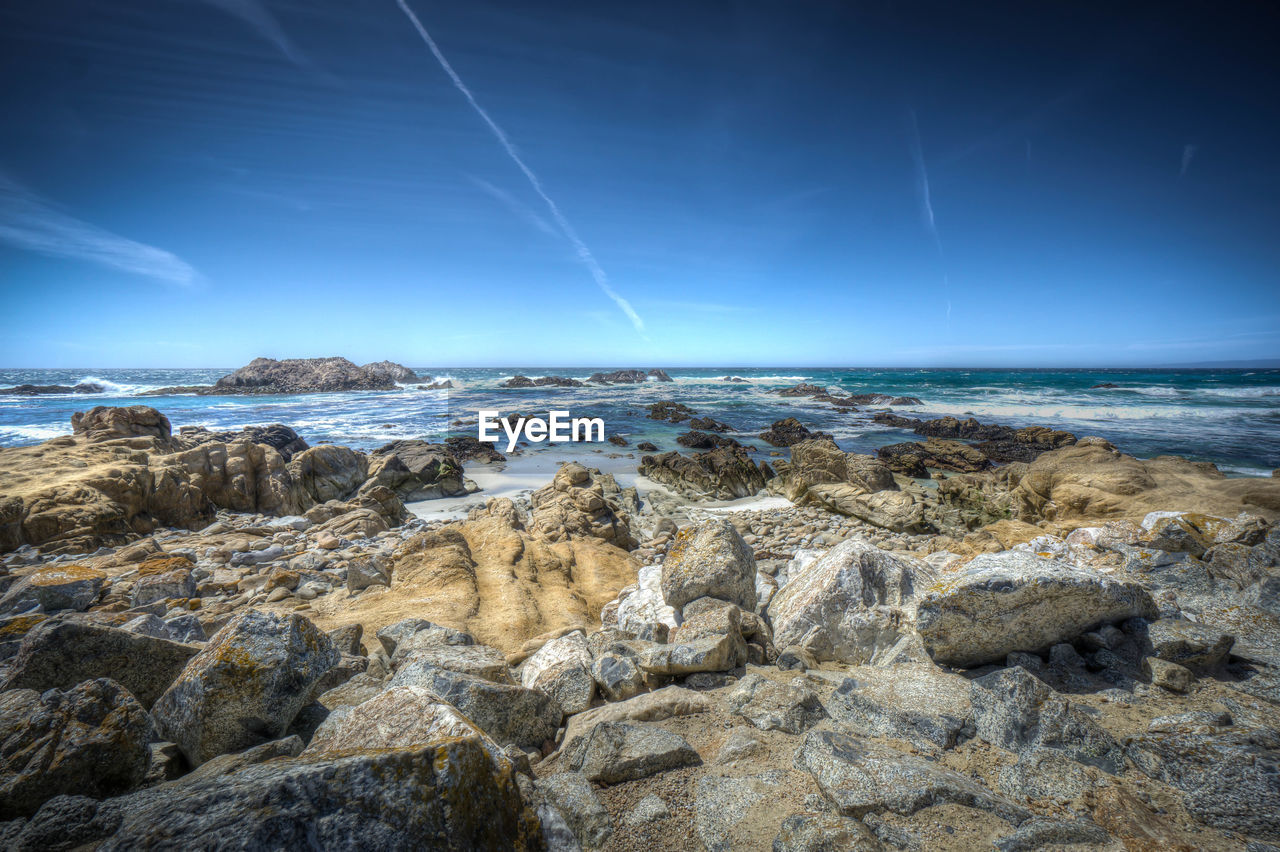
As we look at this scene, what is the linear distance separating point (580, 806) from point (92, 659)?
3.38m

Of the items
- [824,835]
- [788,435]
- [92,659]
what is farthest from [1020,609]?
[788,435]

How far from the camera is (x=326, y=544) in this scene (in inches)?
347

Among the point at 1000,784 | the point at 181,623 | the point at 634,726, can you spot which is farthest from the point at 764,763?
the point at 181,623

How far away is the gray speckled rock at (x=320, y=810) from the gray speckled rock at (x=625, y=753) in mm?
819

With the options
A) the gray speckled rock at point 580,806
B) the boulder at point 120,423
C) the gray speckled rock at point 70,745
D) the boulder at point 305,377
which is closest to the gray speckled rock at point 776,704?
the gray speckled rock at point 580,806

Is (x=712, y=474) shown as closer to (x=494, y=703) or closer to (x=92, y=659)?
(x=494, y=703)

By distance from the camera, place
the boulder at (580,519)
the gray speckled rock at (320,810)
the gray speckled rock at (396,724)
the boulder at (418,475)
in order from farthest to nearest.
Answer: the boulder at (418,475) < the boulder at (580,519) < the gray speckled rock at (396,724) < the gray speckled rock at (320,810)

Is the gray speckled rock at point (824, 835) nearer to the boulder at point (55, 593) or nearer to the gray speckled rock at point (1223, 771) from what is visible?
the gray speckled rock at point (1223, 771)

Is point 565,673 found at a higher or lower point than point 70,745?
lower

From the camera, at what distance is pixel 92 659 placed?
301cm

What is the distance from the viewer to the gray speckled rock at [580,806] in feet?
7.06

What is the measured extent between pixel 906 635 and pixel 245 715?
4709 mm

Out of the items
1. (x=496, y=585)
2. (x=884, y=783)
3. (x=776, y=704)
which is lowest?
(x=496, y=585)

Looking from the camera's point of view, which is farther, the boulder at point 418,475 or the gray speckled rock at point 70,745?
the boulder at point 418,475
